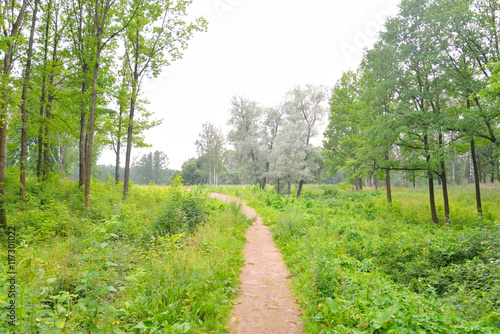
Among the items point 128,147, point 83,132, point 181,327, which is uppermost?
point 83,132

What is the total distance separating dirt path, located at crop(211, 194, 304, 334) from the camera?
3.82 metres

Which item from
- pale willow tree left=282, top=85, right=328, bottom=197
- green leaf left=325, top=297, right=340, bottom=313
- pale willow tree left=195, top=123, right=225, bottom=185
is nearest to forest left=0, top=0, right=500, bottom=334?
green leaf left=325, top=297, right=340, bottom=313

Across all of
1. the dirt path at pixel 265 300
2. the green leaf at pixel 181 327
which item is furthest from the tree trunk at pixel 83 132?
the green leaf at pixel 181 327

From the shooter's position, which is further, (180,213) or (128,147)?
(128,147)

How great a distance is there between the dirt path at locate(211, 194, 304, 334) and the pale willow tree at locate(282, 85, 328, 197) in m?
18.8

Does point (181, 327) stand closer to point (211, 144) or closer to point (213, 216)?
point (213, 216)

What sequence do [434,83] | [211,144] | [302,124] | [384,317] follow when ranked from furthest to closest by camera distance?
→ [211,144] < [302,124] < [434,83] < [384,317]

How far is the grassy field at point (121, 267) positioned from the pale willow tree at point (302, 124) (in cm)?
1456

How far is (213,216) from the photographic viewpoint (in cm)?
1062

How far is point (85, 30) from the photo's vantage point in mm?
14156

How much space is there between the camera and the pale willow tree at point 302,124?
2550cm

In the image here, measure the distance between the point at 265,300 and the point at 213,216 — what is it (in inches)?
247

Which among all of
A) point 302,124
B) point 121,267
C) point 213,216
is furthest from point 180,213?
point 302,124

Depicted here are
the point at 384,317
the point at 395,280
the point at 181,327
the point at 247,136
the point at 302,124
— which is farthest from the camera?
the point at 247,136
